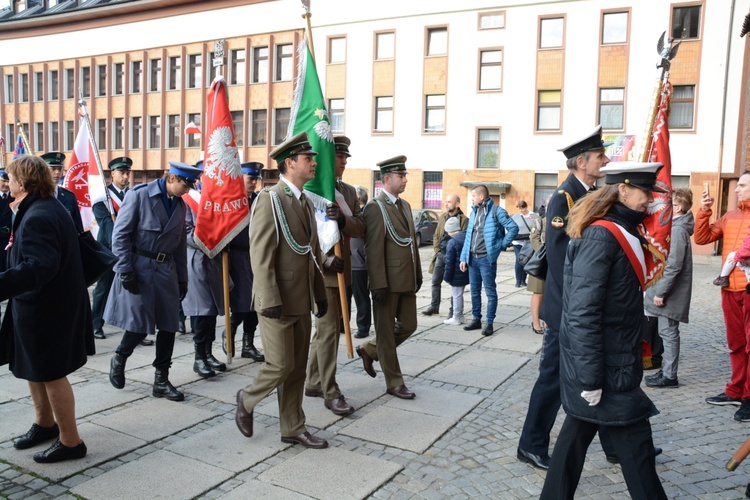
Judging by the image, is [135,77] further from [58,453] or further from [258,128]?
[58,453]

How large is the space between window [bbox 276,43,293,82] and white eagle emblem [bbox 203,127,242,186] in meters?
28.3

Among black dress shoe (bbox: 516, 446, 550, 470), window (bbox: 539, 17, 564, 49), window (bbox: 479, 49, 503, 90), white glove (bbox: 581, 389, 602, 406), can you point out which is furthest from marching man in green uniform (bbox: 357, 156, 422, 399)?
window (bbox: 539, 17, 564, 49)

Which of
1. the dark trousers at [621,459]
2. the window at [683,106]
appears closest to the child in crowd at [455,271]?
the dark trousers at [621,459]

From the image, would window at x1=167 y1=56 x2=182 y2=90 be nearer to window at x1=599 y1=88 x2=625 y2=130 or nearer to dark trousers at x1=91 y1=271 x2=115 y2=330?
window at x1=599 y1=88 x2=625 y2=130

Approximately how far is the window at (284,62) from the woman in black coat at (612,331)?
1251 inches

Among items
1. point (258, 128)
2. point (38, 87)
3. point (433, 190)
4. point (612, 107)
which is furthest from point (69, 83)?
point (612, 107)

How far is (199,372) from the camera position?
6242mm

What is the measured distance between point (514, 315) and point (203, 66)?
30055 mm

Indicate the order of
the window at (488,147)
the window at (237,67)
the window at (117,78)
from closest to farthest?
1. the window at (488,147)
2. the window at (237,67)
3. the window at (117,78)

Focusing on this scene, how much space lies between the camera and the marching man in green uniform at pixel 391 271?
5.59m

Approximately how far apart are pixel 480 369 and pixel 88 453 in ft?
12.9

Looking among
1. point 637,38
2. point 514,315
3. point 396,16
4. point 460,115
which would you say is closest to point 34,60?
point 396,16

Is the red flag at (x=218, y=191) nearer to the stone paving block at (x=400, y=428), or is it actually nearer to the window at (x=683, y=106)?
the stone paving block at (x=400, y=428)

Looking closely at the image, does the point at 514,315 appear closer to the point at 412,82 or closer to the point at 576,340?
the point at 576,340
